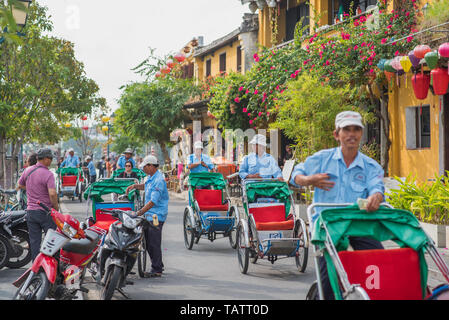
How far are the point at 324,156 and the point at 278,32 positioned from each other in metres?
19.7

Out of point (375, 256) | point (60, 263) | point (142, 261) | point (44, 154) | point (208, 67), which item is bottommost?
point (142, 261)

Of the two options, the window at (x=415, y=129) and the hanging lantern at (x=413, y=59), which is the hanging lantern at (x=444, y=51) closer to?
the hanging lantern at (x=413, y=59)

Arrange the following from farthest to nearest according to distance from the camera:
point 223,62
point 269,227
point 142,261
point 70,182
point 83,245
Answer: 1. point 223,62
2. point 70,182
3. point 269,227
4. point 142,261
5. point 83,245

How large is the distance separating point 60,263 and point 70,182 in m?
15.2

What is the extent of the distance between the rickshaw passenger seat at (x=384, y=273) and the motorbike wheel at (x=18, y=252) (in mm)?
5991

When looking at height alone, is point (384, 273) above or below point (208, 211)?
below

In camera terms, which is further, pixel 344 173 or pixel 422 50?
pixel 422 50

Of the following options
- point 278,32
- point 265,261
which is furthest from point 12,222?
point 278,32

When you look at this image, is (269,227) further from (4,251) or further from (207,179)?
(4,251)

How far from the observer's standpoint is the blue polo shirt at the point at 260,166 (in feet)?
33.1

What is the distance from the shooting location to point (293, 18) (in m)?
23.5

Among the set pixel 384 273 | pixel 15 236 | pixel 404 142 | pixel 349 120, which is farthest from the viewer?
pixel 404 142

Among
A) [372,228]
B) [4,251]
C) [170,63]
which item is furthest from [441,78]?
[170,63]

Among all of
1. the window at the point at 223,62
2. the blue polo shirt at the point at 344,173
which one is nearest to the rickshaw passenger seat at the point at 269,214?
the blue polo shirt at the point at 344,173
